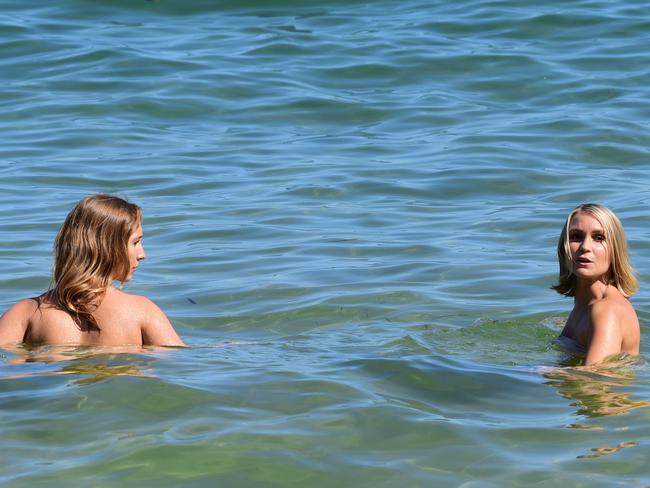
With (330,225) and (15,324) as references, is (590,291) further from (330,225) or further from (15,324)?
(330,225)

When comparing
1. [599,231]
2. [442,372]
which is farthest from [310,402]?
[599,231]

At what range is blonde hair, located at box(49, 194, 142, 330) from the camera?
5.62 m

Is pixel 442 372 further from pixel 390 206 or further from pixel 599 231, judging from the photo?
pixel 390 206

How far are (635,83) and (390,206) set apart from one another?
5514 millimetres

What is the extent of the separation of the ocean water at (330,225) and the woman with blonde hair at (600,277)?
16 centimetres

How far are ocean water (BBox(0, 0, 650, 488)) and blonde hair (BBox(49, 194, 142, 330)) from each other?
24 cm

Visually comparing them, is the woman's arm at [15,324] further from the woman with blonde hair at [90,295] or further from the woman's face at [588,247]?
the woman's face at [588,247]

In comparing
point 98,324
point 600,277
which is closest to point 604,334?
point 600,277

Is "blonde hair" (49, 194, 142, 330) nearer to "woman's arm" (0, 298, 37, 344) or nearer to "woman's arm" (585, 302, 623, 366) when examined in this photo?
"woman's arm" (0, 298, 37, 344)

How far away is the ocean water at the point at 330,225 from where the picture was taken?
15.1 feet

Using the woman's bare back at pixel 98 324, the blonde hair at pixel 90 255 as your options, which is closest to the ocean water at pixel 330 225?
the woman's bare back at pixel 98 324

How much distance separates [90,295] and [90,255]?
7.5 inches

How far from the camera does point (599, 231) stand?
593 cm

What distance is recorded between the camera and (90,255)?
565 cm
